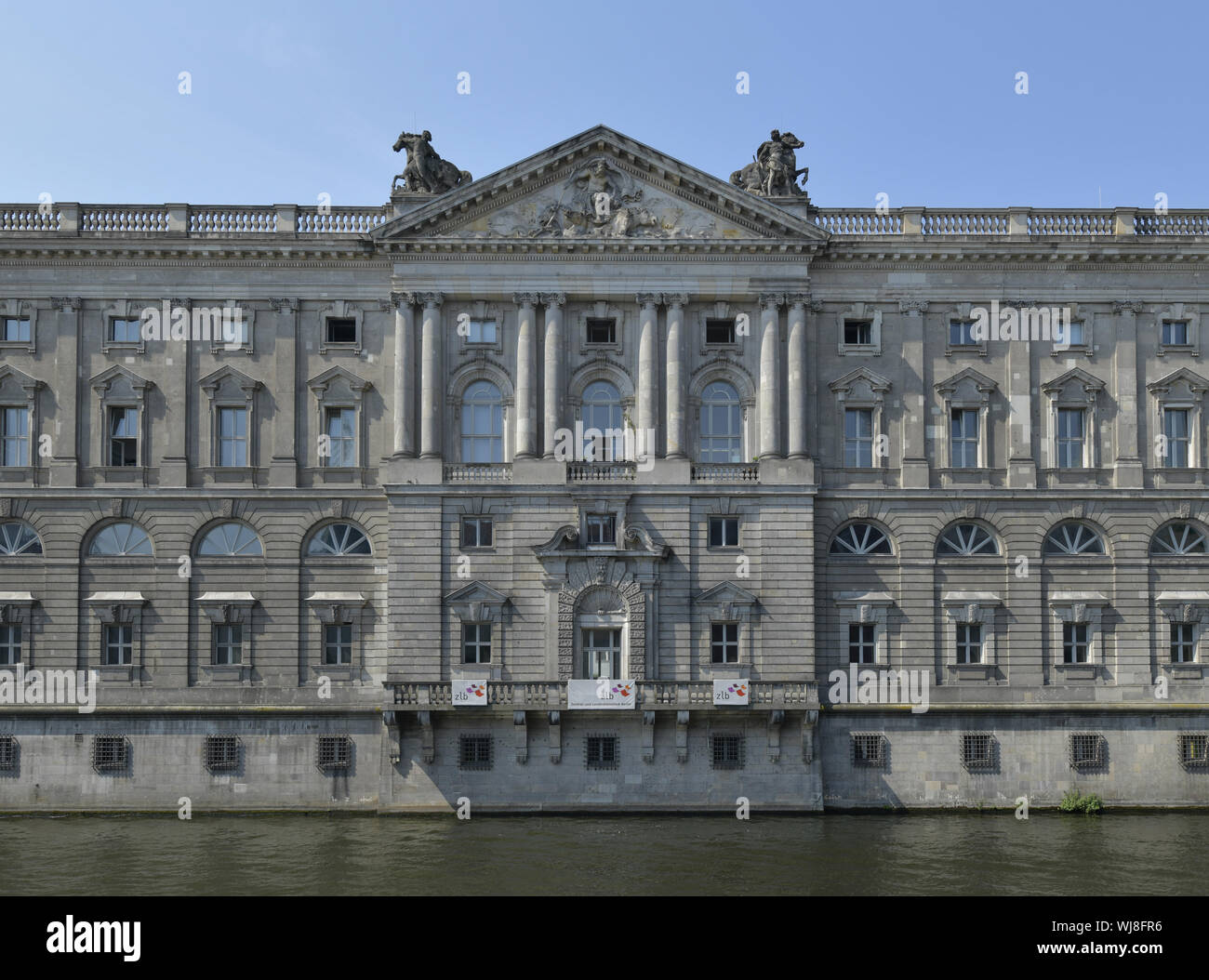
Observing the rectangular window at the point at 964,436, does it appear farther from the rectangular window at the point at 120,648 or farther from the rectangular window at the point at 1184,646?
the rectangular window at the point at 120,648

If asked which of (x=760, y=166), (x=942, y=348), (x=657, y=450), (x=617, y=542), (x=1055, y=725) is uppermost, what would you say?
(x=760, y=166)

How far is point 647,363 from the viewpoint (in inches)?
1714

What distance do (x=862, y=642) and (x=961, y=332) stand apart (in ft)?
44.0

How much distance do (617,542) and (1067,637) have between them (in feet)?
61.1

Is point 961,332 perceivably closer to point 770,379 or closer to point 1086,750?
point 770,379

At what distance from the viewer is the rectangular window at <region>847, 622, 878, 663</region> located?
43531 millimetres

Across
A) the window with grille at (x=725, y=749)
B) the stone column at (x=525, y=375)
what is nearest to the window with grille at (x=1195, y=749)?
the window with grille at (x=725, y=749)

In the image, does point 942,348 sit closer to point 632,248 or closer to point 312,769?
point 632,248

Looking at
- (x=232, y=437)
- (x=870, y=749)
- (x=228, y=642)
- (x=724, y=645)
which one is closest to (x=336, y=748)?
(x=228, y=642)

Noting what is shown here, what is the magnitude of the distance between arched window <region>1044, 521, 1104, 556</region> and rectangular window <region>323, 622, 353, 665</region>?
28.3 meters

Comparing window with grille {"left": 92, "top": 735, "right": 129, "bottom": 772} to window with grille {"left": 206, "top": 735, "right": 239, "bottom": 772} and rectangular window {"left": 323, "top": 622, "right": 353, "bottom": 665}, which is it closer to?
window with grille {"left": 206, "top": 735, "right": 239, "bottom": 772}

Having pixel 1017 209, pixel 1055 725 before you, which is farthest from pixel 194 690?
pixel 1017 209

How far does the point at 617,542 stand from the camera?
42625 millimetres

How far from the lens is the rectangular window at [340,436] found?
44312mm
